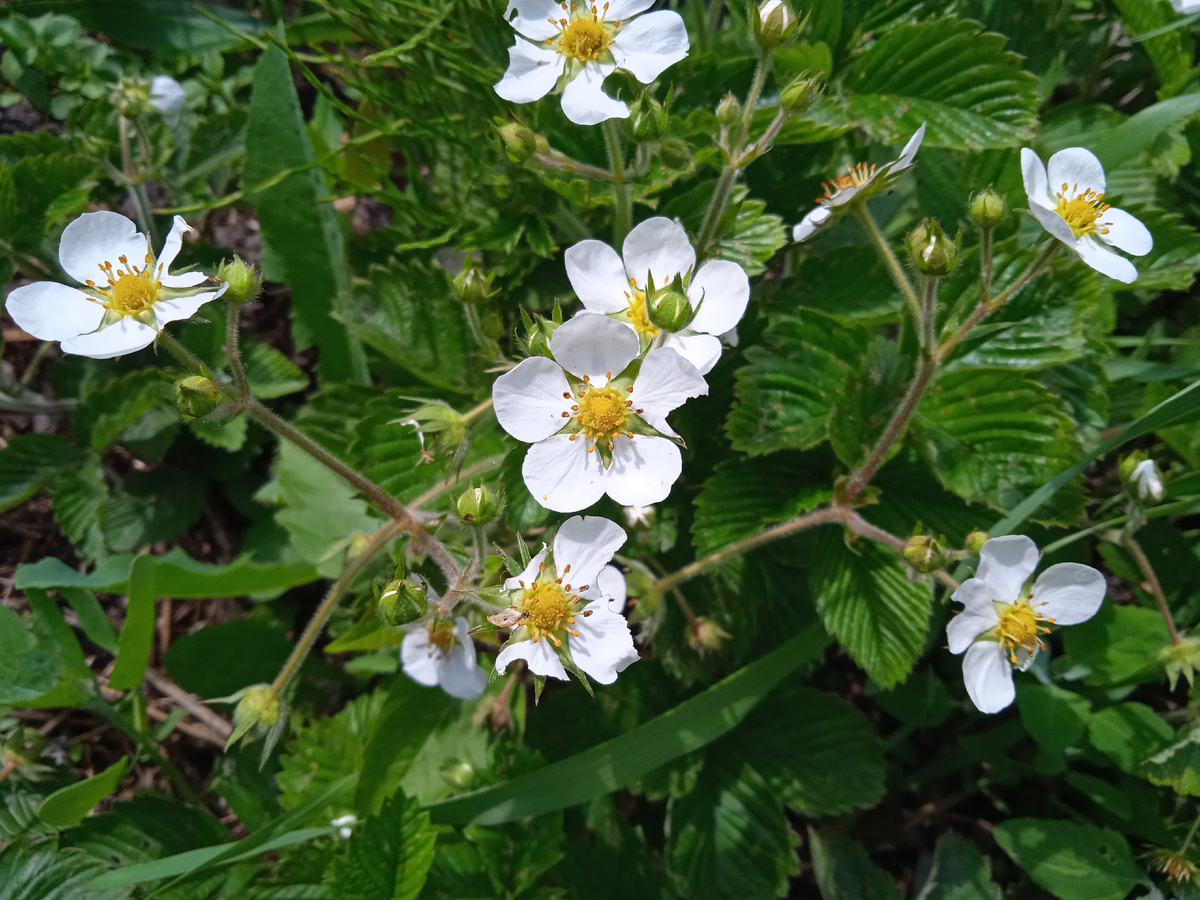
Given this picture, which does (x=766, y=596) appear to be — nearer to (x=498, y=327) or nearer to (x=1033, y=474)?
(x=1033, y=474)

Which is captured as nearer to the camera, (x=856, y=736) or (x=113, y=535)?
(x=856, y=736)

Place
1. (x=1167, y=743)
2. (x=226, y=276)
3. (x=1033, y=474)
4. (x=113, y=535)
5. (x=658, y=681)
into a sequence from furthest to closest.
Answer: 1. (x=113, y=535)
2. (x=658, y=681)
3. (x=1167, y=743)
4. (x=1033, y=474)
5. (x=226, y=276)

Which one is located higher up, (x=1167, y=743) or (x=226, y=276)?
(x=226, y=276)

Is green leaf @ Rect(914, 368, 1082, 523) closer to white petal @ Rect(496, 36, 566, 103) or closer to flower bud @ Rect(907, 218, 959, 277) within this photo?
flower bud @ Rect(907, 218, 959, 277)

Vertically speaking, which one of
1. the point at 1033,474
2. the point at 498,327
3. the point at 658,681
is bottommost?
the point at 658,681

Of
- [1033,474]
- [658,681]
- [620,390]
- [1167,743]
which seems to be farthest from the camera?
[658,681]

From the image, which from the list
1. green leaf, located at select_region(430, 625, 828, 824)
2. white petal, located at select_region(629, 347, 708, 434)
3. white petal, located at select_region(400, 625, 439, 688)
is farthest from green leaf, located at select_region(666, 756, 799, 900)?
white petal, located at select_region(629, 347, 708, 434)

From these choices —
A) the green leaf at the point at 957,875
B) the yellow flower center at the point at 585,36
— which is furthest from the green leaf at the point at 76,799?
the green leaf at the point at 957,875

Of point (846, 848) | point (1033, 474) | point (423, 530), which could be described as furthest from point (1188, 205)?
point (423, 530)

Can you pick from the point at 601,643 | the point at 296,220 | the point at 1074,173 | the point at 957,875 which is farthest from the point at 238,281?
the point at 957,875
